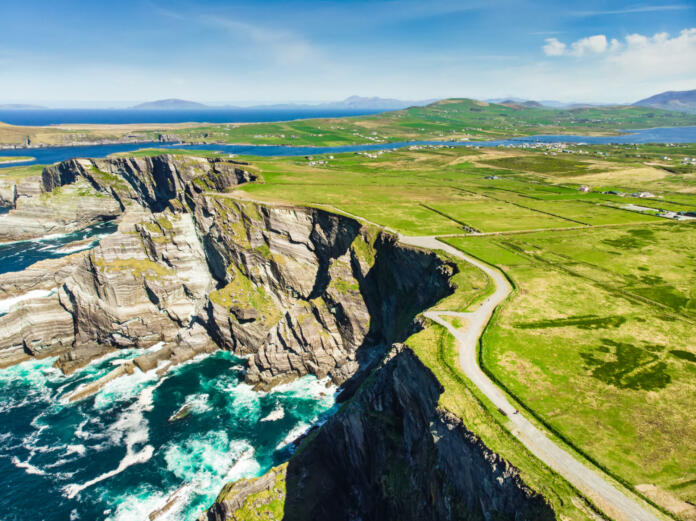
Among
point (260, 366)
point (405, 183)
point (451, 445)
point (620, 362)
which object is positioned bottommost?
point (260, 366)

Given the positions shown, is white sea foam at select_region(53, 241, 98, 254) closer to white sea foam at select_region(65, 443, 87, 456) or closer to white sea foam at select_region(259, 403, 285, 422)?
white sea foam at select_region(65, 443, 87, 456)

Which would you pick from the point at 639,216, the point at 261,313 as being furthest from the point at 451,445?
the point at 639,216

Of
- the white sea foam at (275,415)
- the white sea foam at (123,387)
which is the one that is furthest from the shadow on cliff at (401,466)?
the white sea foam at (123,387)

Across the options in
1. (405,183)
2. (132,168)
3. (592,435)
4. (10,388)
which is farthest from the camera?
(132,168)

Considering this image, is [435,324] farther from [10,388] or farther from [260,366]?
[10,388]

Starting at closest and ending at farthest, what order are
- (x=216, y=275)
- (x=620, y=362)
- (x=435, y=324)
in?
(x=620, y=362)
(x=435, y=324)
(x=216, y=275)

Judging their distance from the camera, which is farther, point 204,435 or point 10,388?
point 10,388
